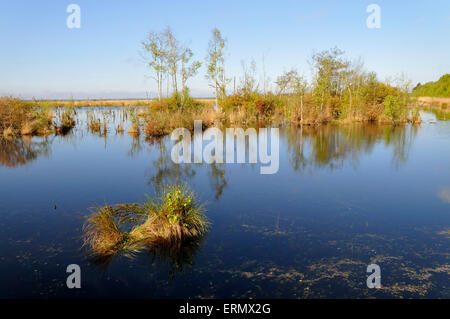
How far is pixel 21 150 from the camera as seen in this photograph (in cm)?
1369

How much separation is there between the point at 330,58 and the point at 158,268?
98.3 ft

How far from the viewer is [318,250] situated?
4.77 meters

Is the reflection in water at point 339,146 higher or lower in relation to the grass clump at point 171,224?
higher

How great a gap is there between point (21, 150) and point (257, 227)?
40.4 ft

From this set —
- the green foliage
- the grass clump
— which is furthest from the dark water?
the green foliage

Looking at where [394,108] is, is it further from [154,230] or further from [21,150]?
[21,150]

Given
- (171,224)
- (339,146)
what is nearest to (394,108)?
(339,146)

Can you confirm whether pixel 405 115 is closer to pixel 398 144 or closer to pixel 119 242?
pixel 398 144

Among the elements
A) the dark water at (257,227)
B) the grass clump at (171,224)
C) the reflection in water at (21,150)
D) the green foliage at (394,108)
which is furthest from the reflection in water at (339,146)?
the reflection in water at (21,150)

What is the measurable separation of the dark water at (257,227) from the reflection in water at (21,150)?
42 cm

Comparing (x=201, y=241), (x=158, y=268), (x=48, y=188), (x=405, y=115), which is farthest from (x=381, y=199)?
(x=405, y=115)

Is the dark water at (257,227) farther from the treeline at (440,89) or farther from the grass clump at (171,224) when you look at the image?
the treeline at (440,89)

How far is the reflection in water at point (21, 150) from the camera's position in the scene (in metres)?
11.6
